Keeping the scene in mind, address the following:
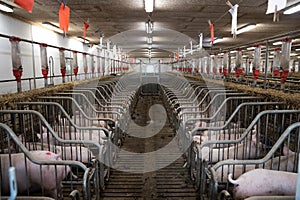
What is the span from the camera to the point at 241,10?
24.7 feet

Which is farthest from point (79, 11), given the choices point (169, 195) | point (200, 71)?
point (169, 195)

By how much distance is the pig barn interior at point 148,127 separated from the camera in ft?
6.99

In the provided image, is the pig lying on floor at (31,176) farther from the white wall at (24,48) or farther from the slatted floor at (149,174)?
the white wall at (24,48)

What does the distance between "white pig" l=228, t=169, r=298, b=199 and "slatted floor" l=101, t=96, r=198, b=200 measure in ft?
3.06

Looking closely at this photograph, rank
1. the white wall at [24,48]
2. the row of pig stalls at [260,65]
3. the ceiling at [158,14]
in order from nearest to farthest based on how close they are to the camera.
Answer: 1. the row of pig stalls at [260,65]
2. the ceiling at [158,14]
3. the white wall at [24,48]

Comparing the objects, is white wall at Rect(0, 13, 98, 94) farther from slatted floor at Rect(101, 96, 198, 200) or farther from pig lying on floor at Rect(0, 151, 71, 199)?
pig lying on floor at Rect(0, 151, 71, 199)

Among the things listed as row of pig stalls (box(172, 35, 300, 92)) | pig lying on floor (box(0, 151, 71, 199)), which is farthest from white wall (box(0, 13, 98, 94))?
row of pig stalls (box(172, 35, 300, 92))

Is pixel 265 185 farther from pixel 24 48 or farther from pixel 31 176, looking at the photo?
pixel 24 48

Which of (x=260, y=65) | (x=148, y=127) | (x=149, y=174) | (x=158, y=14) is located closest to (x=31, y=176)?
(x=149, y=174)

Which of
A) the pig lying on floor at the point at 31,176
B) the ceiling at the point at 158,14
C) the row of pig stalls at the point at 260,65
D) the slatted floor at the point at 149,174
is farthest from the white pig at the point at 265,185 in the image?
the ceiling at the point at 158,14

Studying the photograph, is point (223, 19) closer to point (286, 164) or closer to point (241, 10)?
point (241, 10)

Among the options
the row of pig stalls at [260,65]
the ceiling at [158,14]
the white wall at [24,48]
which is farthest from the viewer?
the white wall at [24,48]

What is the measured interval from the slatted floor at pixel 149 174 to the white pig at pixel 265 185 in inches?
36.7

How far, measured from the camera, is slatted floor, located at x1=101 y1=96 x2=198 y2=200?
2.96 meters
